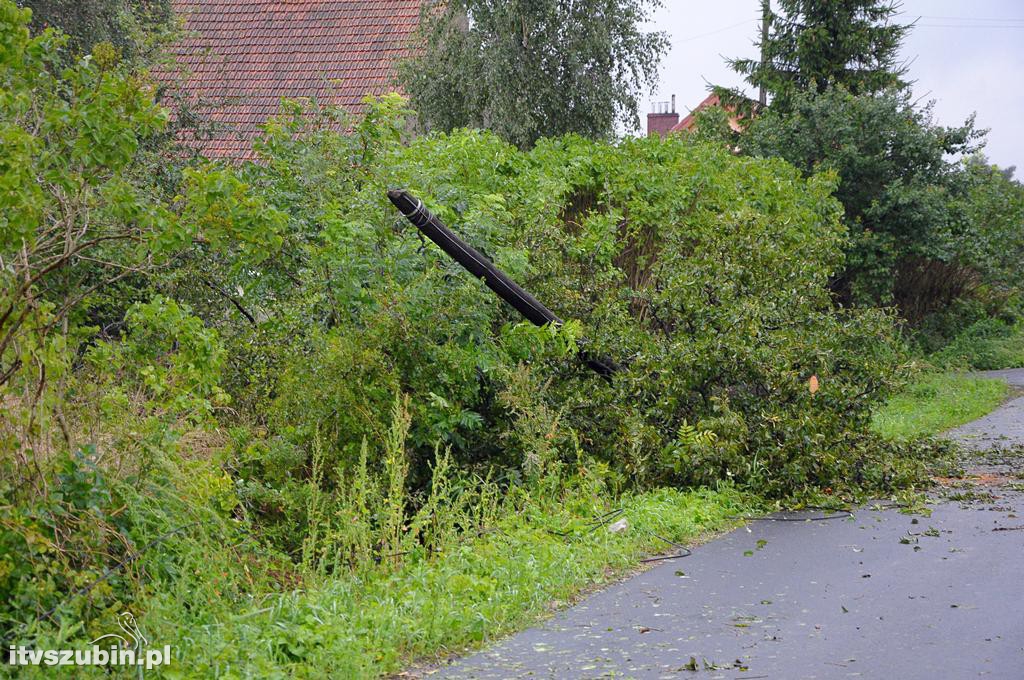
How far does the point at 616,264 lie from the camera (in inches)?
607

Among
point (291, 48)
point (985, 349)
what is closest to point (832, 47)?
point (985, 349)

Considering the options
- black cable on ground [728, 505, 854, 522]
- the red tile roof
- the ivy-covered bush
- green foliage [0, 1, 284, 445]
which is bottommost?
black cable on ground [728, 505, 854, 522]

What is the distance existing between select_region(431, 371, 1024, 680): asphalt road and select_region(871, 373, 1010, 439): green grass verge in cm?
484

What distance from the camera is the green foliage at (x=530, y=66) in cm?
2358

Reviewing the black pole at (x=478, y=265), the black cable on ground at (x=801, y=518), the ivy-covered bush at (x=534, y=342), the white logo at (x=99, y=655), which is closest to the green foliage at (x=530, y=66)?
the ivy-covered bush at (x=534, y=342)

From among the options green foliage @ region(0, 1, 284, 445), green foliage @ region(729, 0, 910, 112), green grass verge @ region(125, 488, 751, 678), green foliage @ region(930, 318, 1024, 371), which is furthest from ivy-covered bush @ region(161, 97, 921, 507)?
green foliage @ region(729, 0, 910, 112)

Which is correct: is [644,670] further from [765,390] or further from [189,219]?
[765,390]

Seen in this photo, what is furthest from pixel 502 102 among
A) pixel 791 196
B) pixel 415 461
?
pixel 415 461

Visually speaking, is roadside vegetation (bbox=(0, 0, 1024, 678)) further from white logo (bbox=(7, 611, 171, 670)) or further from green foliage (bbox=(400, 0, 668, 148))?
green foliage (bbox=(400, 0, 668, 148))

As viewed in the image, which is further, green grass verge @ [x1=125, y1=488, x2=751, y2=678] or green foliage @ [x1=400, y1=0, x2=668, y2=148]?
green foliage @ [x1=400, y1=0, x2=668, y2=148]

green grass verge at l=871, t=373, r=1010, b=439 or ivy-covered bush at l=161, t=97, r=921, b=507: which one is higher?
ivy-covered bush at l=161, t=97, r=921, b=507

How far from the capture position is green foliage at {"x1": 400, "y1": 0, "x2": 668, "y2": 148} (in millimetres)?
23578

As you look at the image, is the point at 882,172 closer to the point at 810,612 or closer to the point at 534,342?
the point at 534,342

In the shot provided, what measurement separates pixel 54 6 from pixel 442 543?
46.6 feet
